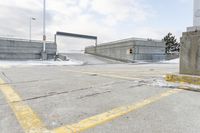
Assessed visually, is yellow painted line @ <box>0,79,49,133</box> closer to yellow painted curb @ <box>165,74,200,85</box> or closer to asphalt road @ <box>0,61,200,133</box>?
asphalt road @ <box>0,61,200,133</box>

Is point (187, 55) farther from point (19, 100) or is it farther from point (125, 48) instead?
point (125, 48)

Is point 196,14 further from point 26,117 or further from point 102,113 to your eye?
point 26,117

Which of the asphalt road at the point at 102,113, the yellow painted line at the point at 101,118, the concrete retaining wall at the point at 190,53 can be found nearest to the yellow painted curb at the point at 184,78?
the concrete retaining wall at the point at 190,53

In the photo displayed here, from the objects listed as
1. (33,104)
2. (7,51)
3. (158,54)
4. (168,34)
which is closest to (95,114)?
(33,104)

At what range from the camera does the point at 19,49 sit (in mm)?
25797

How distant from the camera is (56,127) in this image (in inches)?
97.2

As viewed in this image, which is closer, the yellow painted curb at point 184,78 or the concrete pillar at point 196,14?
the yellow painted curb at point 184,78

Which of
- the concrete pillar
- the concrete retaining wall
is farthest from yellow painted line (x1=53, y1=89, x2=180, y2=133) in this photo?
the concrete pillar

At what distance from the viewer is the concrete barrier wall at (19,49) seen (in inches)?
982

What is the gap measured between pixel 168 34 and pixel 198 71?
5567 cm

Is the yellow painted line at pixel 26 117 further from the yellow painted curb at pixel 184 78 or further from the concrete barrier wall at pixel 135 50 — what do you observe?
the concrete barrier wall at pixel 135 50

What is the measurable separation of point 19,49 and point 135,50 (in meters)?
16.9

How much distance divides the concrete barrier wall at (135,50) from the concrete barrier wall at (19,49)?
35.7ft

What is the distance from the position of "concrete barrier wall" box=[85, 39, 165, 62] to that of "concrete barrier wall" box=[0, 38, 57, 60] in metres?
10.9
